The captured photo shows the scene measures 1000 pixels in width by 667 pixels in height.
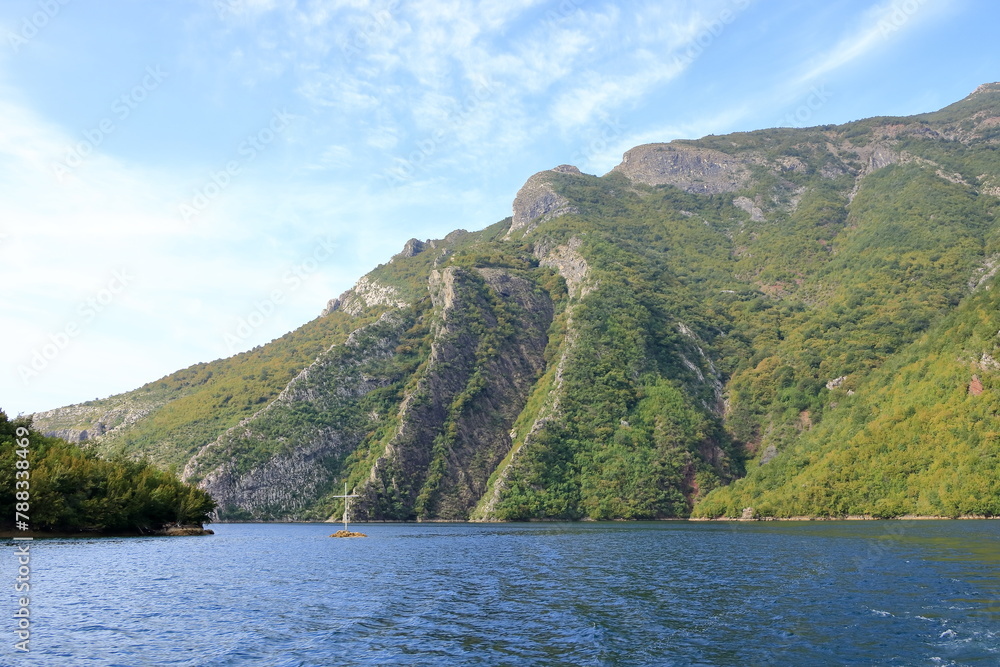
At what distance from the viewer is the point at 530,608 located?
4344 centimetres

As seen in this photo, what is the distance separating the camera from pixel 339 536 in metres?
131

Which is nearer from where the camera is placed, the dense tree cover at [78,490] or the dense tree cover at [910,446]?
the dense tree cover at [78,490]

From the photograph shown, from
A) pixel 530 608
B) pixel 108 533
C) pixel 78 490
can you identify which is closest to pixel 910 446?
pixel 530 608

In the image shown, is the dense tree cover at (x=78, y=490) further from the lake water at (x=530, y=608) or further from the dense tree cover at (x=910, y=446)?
the dense tree cover at (x=910, y=446)

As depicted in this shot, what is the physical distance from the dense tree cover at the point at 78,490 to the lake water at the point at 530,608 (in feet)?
36.8

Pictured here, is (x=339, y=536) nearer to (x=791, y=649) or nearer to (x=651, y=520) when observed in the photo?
(x=651, y=520)

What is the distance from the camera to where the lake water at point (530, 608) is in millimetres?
31656

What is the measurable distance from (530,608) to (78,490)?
79520mm

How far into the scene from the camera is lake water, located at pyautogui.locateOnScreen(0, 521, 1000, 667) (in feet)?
104

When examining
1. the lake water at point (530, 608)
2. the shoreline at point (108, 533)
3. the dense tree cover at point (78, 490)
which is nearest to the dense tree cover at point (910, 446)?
the lake water at point (530, 608)

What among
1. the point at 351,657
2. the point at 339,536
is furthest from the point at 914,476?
the point at 351,657

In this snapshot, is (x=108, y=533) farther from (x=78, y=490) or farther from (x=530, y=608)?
(x=530, y=608)

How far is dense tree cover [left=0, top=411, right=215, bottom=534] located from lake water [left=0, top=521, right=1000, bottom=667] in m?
11.2

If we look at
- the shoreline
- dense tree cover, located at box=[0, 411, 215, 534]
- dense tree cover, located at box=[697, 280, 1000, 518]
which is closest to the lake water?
dense tree cover, located at box=[0, 411, 215, 534]
